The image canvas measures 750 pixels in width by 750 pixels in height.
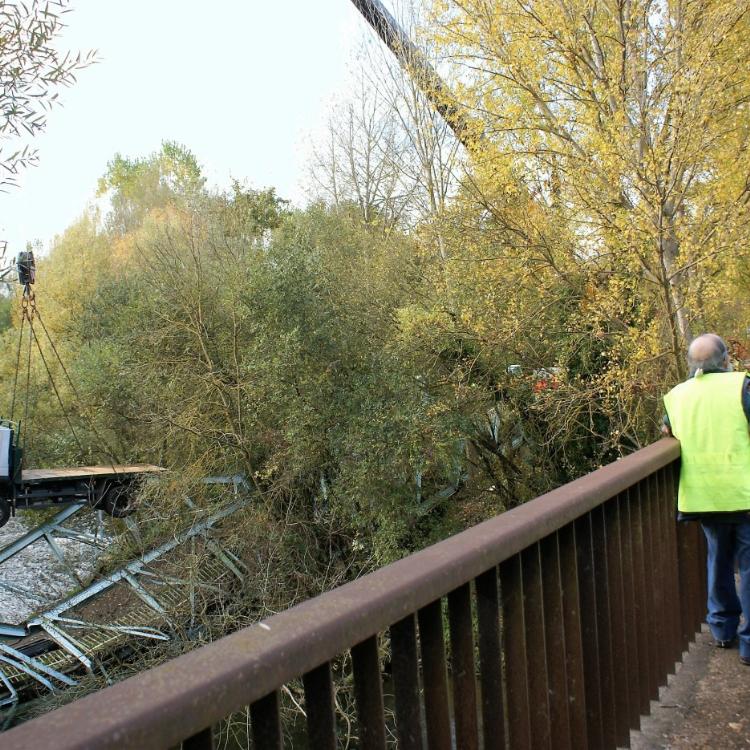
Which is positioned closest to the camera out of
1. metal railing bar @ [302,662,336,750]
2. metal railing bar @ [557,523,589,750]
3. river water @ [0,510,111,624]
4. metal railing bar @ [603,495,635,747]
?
metal railing bar @ [302,662,336,750]

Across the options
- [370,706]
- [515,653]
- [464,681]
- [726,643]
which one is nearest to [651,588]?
[726,643]

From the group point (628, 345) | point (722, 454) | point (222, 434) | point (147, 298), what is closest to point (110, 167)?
point (147, 298)

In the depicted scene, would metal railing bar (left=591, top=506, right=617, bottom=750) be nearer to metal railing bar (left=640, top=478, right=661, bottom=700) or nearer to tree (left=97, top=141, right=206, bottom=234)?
metal railing bar (left=640, top=478, right=661, bottom=700)

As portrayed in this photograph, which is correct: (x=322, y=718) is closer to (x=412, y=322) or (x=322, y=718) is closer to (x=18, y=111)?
(x=18, y=111)

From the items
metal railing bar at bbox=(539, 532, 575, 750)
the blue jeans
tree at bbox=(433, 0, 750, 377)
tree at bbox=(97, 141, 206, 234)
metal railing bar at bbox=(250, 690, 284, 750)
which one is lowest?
the blue jeans

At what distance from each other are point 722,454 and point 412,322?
30.0 ft

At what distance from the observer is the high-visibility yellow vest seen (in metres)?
3.71

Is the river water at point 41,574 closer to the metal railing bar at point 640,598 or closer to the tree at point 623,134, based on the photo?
the tree at point 623,134

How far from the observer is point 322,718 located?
1355mm

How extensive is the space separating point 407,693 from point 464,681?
0.30 meters

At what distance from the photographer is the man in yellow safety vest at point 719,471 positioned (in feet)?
12.2

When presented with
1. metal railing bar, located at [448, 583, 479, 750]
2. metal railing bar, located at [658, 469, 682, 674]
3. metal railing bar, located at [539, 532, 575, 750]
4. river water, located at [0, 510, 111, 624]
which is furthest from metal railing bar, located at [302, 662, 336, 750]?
river water, located at [0, 510, 111, 624]

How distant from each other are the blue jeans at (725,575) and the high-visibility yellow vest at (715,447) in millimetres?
207

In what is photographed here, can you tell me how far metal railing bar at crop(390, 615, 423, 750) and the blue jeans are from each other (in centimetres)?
275
